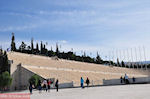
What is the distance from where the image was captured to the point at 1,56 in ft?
120

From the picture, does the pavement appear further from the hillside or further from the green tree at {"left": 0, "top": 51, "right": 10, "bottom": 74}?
the green tree at {"left": 0, "top": 51, "right": 10, "bottom": 74}

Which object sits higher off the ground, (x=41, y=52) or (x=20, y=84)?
(x=41, y=52)

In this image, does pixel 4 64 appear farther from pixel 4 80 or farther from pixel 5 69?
pixel 4 80

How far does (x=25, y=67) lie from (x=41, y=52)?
151 ft

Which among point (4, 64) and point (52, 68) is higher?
point (4, 64)

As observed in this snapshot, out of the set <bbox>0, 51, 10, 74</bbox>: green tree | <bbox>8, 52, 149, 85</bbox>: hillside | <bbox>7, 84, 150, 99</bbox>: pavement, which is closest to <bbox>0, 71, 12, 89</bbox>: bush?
<bbox>0, 51, 10, 74</bbox>: green tree

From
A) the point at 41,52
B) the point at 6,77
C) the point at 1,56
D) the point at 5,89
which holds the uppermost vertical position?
the point at 41,52

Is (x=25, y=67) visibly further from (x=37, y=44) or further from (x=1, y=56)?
(x=37, y=44)

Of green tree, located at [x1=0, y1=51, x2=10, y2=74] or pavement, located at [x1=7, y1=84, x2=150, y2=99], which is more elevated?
green tree, located at [x1=0, y1=51, x2=10, y2=74]

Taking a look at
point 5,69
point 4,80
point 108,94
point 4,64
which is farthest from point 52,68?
point 108,94

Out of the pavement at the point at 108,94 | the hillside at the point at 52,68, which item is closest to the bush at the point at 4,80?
the hillside at the point at 52,68

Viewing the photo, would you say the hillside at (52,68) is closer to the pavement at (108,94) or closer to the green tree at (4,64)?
the green tree at (4,64)

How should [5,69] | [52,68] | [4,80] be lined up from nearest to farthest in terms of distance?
[4,80] < [5,69] < [52,68]

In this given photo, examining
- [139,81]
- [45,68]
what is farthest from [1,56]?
[139,81]
